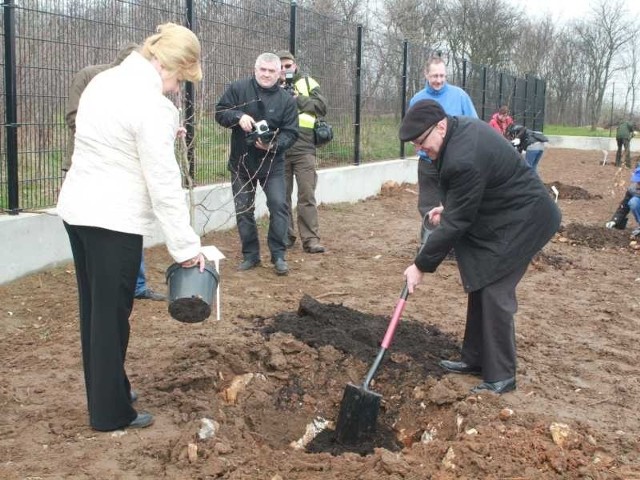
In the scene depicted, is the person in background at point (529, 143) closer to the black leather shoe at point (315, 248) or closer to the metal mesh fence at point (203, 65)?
the metal mesh fence at point (203, 65)

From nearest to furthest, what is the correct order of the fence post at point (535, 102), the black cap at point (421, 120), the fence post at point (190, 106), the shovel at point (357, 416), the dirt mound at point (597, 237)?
the black cap at point (421, 120)
the shovel at point (357, 416)
the fence post at point (190, 106)
the dirt mound at point (597, 237)
the fence post at point (535, 102)

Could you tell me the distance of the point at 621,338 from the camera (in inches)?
221

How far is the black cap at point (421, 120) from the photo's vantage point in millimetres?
3949

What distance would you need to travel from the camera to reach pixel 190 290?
3523 millimetres

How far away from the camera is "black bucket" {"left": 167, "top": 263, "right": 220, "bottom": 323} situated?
353 centimetres

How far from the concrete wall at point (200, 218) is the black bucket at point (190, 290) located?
122 inches

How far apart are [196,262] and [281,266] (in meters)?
3.45

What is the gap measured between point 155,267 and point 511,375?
12.5 feet

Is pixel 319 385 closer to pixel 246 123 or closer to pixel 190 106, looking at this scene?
pixel 246 123

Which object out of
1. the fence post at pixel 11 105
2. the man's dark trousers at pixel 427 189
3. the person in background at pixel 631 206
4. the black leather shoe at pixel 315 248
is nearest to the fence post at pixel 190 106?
the black leather shoe at pixel 315 248

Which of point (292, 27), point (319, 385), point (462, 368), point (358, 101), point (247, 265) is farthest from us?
point (358, 101)

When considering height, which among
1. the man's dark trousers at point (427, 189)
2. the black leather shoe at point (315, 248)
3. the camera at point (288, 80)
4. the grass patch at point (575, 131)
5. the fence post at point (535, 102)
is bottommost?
the black leather shoe at point (315, 248)

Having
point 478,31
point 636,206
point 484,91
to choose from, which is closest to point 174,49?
point 636,206

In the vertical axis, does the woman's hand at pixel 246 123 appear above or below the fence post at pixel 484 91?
below
